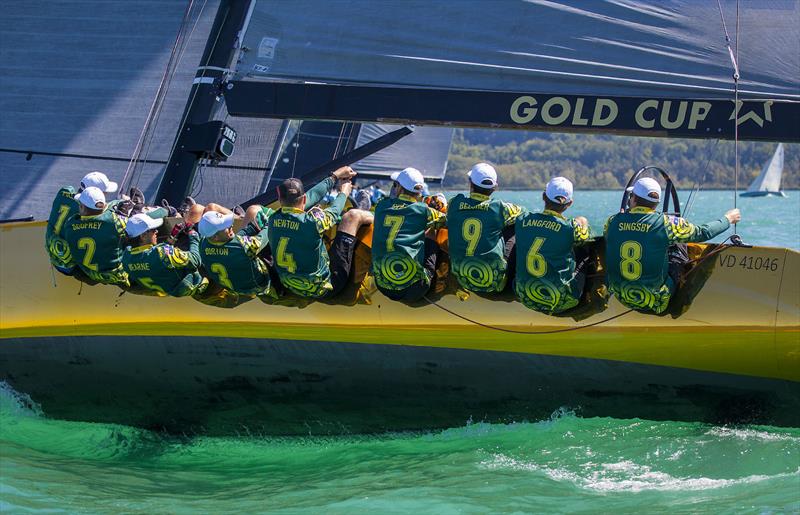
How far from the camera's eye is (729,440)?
523cm

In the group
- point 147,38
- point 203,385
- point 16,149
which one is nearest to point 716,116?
point 203,385

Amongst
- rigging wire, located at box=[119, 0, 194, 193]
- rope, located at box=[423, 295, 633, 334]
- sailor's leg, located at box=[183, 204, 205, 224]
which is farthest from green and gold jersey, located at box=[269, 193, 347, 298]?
rigging wire, located at box=[119, 0, 194, 193]

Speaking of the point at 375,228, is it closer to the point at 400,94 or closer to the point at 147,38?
the point at 400,94

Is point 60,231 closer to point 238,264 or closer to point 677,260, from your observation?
point 238,264

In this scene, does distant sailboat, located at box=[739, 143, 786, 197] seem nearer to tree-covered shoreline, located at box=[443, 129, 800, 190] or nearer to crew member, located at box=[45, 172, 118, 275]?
tree-covered shoreline, located at box=[443, 129, 800, 190]

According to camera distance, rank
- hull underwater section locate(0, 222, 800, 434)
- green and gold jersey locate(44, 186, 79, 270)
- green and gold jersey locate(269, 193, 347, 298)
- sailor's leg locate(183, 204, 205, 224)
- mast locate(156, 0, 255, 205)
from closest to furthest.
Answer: hull underwater section locate(0, 222, 800, 434) < green and gold jersey locate(269, 193, 347, 298) < green and gold jersey locate(44, 186, 79, 270) < sailor's leg locate(183, 204, 205, 224) < mast locate(156, 0, 255, 205)

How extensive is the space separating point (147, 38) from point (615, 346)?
521 cm

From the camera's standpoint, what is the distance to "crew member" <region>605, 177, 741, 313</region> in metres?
5.14

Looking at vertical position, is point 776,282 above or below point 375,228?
above

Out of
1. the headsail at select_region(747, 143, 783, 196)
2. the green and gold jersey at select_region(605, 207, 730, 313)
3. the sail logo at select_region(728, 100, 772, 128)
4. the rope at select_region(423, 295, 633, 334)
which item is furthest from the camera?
the headsail at select_region(747, 143, 783, 196)

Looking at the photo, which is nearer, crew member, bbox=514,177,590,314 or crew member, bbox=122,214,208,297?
crew member, bbox=514,177,590,314

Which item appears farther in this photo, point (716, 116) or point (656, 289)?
point (716, 116)

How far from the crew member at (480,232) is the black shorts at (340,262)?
667 mm

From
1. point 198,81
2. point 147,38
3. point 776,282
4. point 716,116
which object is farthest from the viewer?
point 147,38
